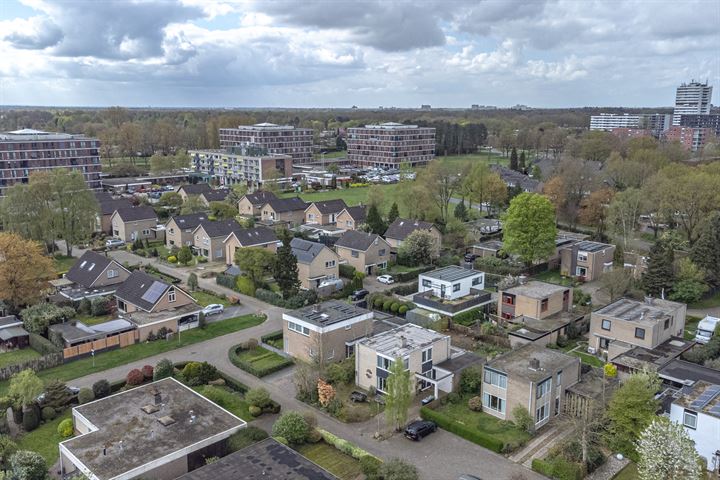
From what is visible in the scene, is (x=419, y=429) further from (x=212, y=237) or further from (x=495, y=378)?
(x=212, y=237)

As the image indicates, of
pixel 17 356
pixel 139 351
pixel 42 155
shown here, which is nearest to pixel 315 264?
pixel 139 351

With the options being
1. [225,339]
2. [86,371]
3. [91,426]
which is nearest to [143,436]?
[91,426]

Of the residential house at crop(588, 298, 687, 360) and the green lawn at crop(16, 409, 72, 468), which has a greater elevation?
the residential house at crop(588, 298, 687, 360)

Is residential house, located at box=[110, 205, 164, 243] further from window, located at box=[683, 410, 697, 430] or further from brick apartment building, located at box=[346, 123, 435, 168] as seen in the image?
brick apartment building, located at box=[346, 123, 435, 168]

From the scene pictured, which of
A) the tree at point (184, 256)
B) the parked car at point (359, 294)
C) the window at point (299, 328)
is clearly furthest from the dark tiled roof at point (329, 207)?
the window at point (299, 328)

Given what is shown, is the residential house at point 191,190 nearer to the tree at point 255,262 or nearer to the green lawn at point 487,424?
the tree at point 255,262

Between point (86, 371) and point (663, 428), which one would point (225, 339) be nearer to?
point (86, 371)

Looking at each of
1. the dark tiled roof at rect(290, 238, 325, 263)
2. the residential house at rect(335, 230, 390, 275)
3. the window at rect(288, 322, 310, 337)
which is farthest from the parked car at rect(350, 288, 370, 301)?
the window at rect(288, 322, 310, 337)
